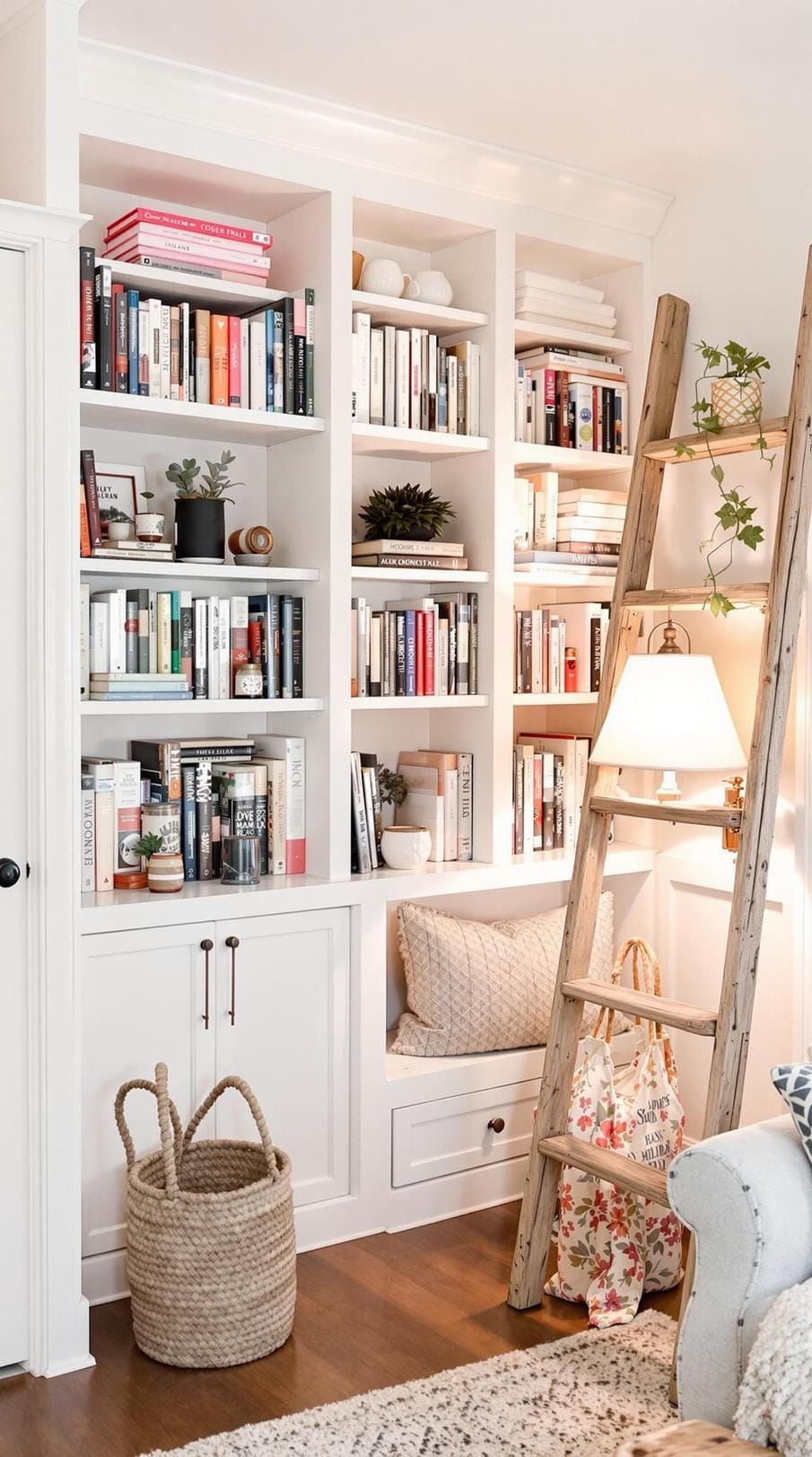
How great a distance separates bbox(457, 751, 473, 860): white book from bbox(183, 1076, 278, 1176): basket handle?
40.2 inches

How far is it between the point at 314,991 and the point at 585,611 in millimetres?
1304

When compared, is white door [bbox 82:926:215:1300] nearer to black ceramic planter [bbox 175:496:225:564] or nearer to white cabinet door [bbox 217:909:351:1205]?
white cabinet door [bbox 217:909:351:1205]

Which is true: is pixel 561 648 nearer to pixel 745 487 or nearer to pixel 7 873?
pixel 745 487

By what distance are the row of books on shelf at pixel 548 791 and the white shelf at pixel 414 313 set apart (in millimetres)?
1131

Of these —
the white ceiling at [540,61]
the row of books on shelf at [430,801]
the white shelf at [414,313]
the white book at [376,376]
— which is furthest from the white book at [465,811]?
the white ceiling at [540,61]

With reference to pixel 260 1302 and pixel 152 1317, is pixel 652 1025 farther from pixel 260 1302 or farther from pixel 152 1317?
pixel 152 1317

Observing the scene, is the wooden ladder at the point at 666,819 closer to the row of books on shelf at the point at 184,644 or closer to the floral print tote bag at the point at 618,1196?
the floral print tote bag at the point at 618,1196

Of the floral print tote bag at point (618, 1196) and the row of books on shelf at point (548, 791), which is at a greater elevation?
the row of books on shelf at point (548, 791)

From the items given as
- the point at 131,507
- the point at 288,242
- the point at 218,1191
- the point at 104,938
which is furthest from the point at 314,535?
the point at 218,1191

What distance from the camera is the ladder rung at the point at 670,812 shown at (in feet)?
9.17

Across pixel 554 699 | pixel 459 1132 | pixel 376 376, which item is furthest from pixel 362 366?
pixel 459 1132

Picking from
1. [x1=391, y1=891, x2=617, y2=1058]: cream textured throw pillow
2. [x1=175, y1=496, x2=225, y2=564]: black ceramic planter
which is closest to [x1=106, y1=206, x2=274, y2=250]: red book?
[x1=175, y1=496, x2=225, y2=564]: black ceramic planter

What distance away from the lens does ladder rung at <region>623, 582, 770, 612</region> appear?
2.97 metres

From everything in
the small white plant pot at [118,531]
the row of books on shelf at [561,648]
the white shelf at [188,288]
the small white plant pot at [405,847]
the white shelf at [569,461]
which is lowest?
the small white plant pot at [405,847]
